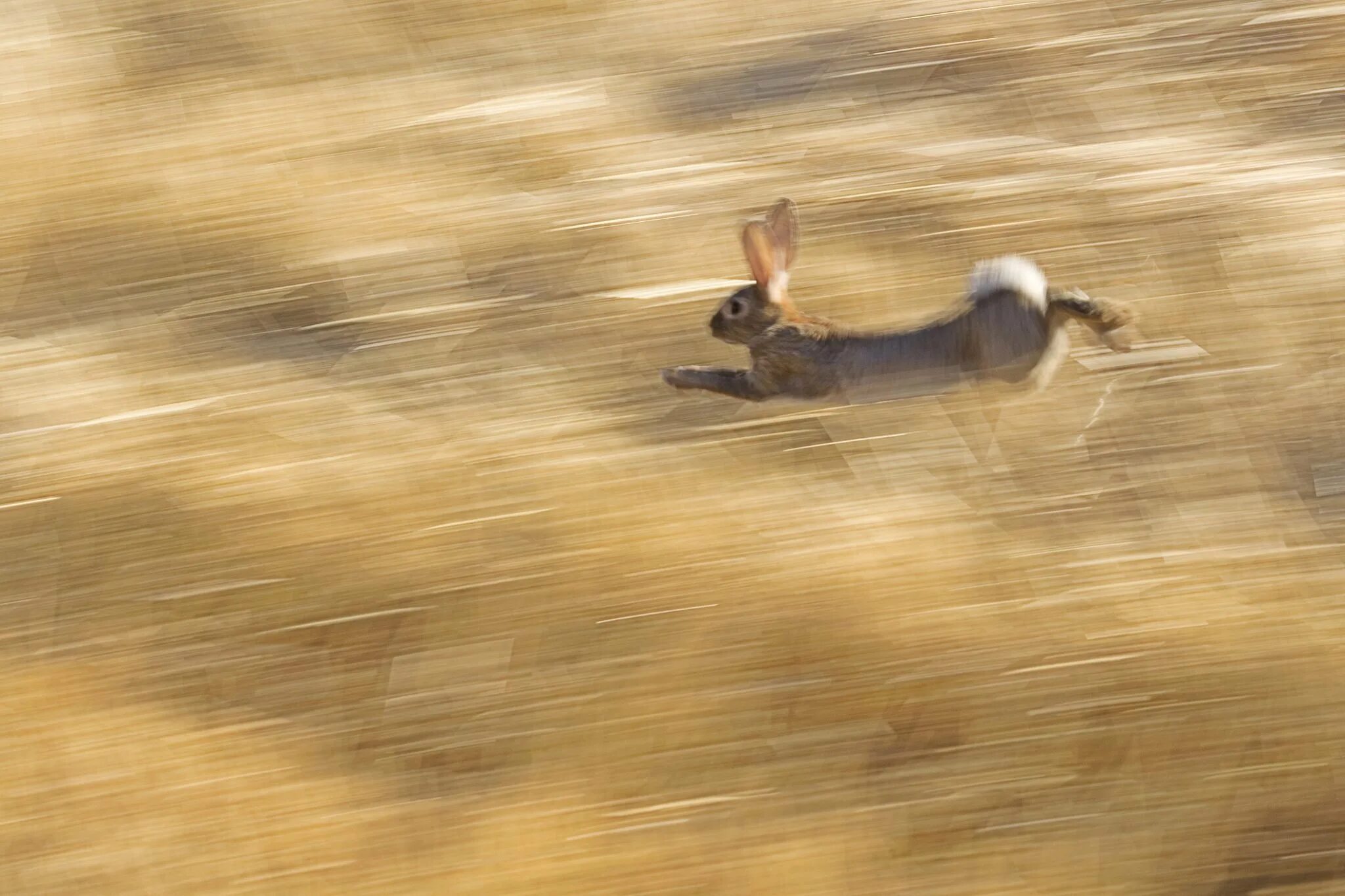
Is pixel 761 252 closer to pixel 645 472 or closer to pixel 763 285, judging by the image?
pixel 763 285

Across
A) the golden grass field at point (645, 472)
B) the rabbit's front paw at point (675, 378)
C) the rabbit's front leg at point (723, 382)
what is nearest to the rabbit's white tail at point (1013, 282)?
the golden grass field at point (645, 472)

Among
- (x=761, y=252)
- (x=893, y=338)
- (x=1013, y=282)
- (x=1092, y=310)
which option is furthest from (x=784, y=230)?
(x=1092, y=310)

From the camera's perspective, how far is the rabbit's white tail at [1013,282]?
240 cm

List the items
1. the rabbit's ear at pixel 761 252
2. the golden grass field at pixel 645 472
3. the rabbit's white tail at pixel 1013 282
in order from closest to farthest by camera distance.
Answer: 1. the golden grass field at pixel 645 472
2. the rabbit's white tail at pixel 1013 282
3. the rabbit's ear at pixel 761 252

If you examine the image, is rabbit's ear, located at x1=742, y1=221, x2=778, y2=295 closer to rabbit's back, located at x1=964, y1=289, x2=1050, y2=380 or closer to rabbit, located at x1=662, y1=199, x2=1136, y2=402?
rabbit, located at x1=662, y1=199, x2=1136, y2=402

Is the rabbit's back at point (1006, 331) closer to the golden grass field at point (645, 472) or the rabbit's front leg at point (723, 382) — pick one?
the golden grass field at point (645, 472)

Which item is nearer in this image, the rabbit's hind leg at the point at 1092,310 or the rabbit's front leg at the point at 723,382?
the rabbit's hind leg at the point at 1092,310

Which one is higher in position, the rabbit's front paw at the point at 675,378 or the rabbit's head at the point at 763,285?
the rabbit's head at the point at 763,285

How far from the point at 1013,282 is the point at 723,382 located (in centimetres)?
56

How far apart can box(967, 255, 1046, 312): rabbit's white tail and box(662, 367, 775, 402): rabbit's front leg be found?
42 centimetres

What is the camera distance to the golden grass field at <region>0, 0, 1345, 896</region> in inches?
82.5

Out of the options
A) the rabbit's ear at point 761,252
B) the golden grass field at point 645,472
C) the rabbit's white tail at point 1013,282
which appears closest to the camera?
the golden grass field at point 645,472

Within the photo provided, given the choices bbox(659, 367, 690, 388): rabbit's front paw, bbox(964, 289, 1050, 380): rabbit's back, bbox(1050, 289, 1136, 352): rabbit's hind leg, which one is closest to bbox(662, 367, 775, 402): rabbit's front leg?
bbox(659, 367, 690, 388): rabbit's front paw

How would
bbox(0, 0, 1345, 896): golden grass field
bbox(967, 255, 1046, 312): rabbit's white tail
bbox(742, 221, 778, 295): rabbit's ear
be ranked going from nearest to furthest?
bbox(0, 0, 1345, 896): golden grass field → bbox(967, 255, 1046, 312): rabbit's white tail → bbox(742, 221, 778, 295): rabbit's ear
